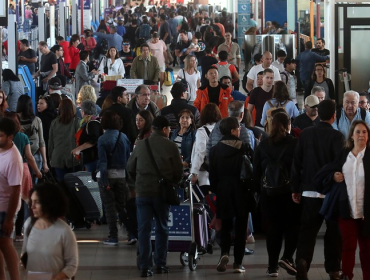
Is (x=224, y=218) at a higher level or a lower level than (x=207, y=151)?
lower

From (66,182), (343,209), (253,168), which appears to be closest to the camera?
(343,209)

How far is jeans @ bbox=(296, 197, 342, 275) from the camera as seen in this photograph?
7.30 metres

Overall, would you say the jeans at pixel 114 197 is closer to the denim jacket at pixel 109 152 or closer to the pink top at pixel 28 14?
the denim jacket at pixel 109 152

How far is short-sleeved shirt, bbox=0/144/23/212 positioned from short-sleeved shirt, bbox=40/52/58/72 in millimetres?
11101

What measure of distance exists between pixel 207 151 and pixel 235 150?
1.75 ft

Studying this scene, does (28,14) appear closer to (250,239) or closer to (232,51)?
(232,51)

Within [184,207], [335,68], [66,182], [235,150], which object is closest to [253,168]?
[235,150]

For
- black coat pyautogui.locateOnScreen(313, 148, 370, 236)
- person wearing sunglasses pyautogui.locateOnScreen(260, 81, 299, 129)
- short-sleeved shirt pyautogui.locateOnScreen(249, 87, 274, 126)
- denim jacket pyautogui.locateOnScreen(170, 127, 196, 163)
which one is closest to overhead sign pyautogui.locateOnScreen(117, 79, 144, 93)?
short-sleeved shirt pyautogui.locateOnScreen(249, 87, 274, 126)

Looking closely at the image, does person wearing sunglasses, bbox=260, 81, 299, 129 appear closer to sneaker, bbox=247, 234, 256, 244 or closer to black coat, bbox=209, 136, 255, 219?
sneaker, bbox=247, 234, 256, 244

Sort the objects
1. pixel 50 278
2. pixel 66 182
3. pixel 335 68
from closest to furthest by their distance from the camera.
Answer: pixel 50 278 → pixel 66 182 → pixel 335 68

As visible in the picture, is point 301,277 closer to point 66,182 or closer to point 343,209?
point 343,209

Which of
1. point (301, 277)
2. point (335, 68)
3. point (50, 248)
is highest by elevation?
point (335, 68)

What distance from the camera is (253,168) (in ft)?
25.3

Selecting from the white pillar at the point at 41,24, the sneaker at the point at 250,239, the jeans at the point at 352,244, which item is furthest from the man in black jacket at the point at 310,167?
the white pillar at the point at 41,24
